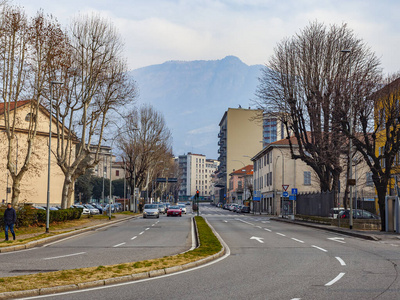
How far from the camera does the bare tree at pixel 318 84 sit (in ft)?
119

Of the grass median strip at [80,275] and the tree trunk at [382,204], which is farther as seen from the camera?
the tree trunk at [382,204]

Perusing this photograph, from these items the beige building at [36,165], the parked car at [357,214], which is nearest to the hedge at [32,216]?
the parked car at [357,214]

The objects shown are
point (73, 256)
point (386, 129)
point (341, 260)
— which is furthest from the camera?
point (386, 129)

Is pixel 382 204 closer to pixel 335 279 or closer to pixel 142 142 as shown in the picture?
pixel 335 279

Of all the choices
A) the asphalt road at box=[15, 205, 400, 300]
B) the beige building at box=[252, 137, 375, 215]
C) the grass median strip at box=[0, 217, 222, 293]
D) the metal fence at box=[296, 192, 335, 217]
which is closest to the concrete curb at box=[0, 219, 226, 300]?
the grass median strip at box=[0, 217, 222, 293]

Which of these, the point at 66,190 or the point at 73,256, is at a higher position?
the point at 66,190

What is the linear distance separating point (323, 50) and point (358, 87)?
6.98 m

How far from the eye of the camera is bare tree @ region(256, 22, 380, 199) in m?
36.4

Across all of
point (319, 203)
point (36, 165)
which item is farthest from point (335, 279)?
point (36, 165)

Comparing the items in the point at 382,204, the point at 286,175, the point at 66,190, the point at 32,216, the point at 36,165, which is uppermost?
the point at 36,165

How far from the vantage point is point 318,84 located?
38.6 m

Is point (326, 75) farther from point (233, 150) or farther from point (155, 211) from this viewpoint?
point (233, 150)

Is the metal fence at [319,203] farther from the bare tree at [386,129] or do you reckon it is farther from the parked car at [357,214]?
the bare tree at [386,129]

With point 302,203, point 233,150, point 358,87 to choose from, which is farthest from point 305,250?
point 233,150
